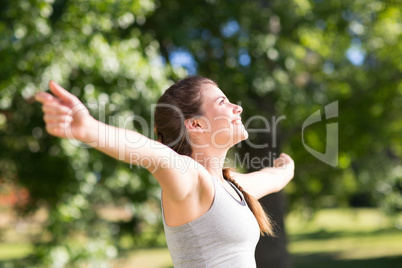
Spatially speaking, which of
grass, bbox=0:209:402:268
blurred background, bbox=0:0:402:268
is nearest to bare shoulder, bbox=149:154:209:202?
blurred background, bbox=0:0:402:268

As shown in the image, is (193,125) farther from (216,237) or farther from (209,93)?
(216,237)

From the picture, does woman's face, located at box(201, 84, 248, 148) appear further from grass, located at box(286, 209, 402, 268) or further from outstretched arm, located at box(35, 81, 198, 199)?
grass, located at box(286, 209, 402, 268)

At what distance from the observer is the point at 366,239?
20.9 m

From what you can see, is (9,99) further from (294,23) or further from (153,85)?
(294,23)

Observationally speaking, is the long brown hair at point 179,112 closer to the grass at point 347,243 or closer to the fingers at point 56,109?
the fingers at point 56,109

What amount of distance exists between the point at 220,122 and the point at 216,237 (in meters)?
0.46

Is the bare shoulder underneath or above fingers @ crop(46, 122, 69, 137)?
underneath

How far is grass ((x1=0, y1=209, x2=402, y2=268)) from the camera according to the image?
49.6ft

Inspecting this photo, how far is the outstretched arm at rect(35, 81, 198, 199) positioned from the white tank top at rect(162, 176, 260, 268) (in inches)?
5.5

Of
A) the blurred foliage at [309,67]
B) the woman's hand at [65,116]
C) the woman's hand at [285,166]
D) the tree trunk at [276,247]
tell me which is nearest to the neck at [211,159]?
the woman's hand at [285,166]

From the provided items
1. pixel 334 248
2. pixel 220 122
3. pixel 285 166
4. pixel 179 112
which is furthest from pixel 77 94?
pixel 334 248

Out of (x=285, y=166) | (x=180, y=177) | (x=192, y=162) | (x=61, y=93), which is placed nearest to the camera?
(x=61, y=93)

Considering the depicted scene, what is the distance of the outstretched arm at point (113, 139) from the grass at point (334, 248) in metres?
7.31

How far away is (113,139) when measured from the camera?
1334 millimetres
